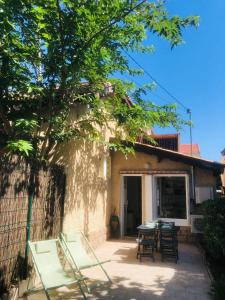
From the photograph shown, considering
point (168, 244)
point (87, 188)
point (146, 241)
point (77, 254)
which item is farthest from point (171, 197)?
point (77, 254)

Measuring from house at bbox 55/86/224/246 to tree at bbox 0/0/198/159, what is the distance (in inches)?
105

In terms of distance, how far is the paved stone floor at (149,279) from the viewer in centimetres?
574

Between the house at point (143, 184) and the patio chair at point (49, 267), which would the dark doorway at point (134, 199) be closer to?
the house at point (143, 184)

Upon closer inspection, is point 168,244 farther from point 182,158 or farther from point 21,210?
point 21,210

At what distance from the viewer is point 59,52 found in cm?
574

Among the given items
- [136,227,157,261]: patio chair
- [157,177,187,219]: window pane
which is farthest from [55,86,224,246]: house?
[136,227,157,261]: patio chair

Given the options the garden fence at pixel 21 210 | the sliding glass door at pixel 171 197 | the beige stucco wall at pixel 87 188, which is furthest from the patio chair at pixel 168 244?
the garden fence at pixel 21 210

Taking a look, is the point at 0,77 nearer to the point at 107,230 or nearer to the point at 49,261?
the point at 49,261

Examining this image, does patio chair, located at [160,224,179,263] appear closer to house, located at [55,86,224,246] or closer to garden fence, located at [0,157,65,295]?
house, located at [55,86,224,246]

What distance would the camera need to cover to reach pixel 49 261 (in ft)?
18.6

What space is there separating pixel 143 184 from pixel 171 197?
5.01 ft

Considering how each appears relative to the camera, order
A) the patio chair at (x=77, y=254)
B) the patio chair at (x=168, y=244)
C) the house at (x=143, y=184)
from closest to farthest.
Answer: the patio chair at (x=77, y=254) < the patio chair at (x=168, y=244) < the house at (x=143, y=184)

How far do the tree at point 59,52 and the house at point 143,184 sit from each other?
2.66 meters

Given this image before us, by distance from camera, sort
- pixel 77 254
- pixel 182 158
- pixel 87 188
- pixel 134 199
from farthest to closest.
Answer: pixel 134 199, pixel 182 158, pixel 87 188, pixel 77 254
